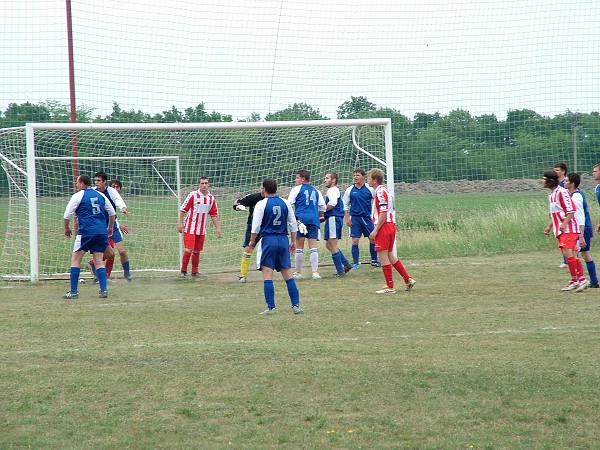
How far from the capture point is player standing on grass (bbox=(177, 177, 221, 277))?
14844mm

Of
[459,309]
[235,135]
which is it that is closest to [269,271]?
[459,309]

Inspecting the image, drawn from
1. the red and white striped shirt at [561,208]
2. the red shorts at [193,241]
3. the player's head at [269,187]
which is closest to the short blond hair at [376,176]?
the player's head at [269,187]

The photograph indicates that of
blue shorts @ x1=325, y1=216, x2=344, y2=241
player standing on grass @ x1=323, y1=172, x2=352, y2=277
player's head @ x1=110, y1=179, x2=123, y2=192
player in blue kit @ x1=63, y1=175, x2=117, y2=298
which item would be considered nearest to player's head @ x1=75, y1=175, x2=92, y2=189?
player in blue kit @ x1=63, y1=175, x2=117, y2=298

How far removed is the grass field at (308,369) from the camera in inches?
220

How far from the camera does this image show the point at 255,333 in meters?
9.03

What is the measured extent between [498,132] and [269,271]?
10230mm

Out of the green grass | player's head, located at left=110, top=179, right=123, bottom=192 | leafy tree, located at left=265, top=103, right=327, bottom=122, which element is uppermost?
leafy tree, located at left=265, top=103, right=327, bottom=122

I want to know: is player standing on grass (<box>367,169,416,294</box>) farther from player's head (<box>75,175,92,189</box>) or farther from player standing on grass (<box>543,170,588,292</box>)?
player's head (<box>75,175,92,189</box>)

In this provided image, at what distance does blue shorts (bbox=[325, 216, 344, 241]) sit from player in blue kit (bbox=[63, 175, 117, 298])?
4.25m

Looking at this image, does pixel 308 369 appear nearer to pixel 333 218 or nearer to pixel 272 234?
pixel 272 234

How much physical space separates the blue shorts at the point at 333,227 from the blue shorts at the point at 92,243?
4.28 meters

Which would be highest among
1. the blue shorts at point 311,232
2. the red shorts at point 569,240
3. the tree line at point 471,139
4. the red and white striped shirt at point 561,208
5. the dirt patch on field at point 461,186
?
the tree line at point 471,139

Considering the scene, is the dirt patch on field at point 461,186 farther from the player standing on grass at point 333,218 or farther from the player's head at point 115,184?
the player's head at point 115,184

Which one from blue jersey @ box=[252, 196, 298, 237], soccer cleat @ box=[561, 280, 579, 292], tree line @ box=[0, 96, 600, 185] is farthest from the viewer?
tree line @ box=[0, 96, 600, 185]
